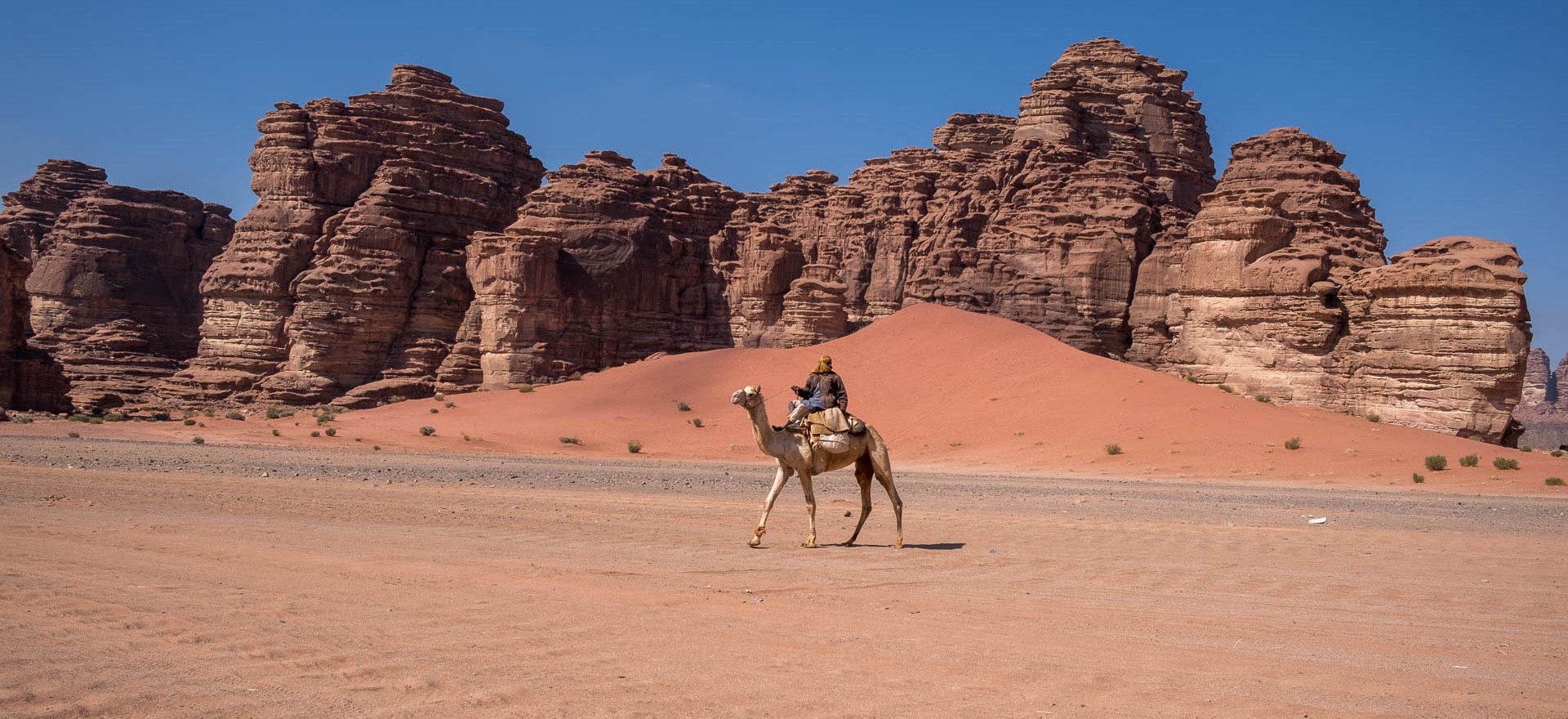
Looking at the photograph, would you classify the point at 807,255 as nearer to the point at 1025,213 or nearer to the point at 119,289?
the point at 1025,213

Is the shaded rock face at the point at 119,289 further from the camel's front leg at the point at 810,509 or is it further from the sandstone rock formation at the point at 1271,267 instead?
the camel's front leg at the point at 810,509

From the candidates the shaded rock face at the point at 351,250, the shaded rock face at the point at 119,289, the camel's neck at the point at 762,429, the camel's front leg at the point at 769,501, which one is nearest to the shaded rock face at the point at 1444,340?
the camel's front leg at the point at 769,501

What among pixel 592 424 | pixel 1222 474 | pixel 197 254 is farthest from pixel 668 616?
pixel 197 254

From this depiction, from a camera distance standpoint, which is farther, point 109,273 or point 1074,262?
point 109,273

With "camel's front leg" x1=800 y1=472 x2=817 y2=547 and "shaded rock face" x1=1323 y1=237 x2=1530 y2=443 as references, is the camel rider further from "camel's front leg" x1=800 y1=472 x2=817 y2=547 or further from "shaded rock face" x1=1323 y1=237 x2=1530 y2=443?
"shaded rock face" x1=1323 y1=237 x2=1530 y2=443

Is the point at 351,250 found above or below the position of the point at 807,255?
below

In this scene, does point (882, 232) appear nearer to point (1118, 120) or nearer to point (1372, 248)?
point (1118, 120)

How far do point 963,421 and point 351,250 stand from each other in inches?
1181

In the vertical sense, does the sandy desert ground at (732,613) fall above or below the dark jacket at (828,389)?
below

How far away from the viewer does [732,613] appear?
8156 mm

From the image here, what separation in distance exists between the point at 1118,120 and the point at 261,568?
53755 millimetres

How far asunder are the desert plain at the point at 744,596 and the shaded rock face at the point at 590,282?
77.4 ft

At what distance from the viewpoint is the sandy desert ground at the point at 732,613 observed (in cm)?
584

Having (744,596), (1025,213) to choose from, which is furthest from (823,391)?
(1025,213)
